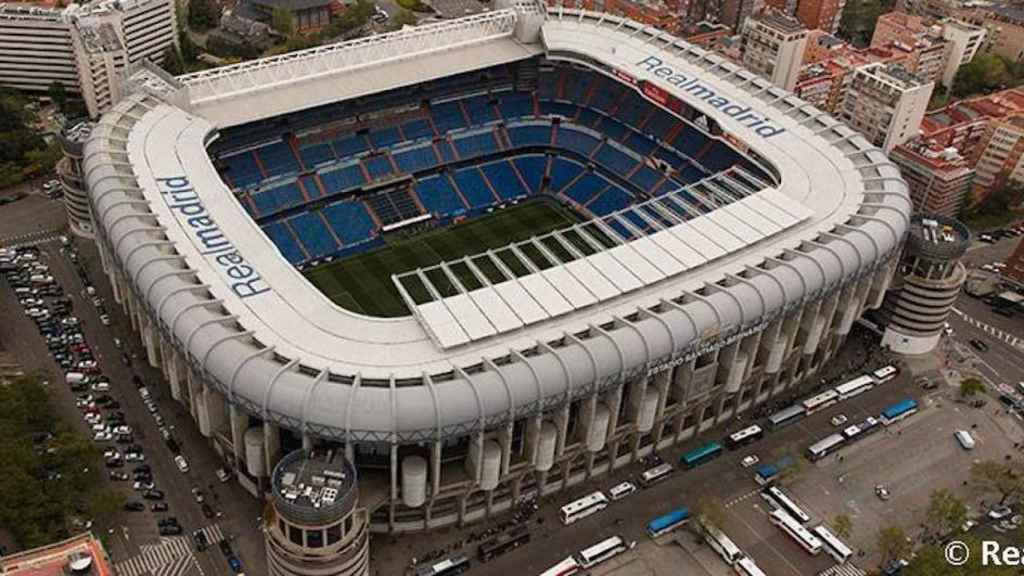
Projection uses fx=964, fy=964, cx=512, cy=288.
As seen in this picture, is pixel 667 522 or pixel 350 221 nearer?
pixel 667 522

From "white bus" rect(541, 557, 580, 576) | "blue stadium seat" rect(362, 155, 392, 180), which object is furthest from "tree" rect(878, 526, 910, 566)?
"blue stadium seat" rect(362, 155, 392, 180)

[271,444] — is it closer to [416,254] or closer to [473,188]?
[416,254]

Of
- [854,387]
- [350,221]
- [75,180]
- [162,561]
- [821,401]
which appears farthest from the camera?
[350,221]

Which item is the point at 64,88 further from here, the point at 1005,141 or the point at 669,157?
the point at 1005,141

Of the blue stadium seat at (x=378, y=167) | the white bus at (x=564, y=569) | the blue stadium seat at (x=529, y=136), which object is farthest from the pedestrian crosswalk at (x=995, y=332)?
the blue stadium seat at (x=378, y=167)

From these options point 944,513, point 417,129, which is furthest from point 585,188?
point 944,513

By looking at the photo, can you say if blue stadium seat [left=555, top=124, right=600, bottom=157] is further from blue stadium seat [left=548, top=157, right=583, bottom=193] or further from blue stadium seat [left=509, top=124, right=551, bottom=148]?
blue stadium seat [left=548, top=157, right=583, bottom=193]

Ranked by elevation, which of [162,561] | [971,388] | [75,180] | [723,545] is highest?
[75,180]
